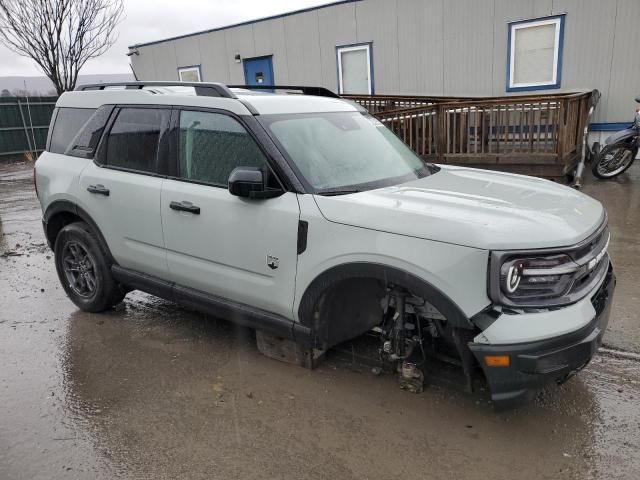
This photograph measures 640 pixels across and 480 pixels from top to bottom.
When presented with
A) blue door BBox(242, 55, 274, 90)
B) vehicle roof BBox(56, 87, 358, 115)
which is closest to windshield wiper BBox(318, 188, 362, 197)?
vehicle roof BBox(56, 87, 358, 115)

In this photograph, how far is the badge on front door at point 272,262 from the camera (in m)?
3.17

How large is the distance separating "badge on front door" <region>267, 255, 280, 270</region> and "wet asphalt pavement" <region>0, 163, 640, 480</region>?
0.84 meters

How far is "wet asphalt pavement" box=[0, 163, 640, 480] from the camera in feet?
8.76

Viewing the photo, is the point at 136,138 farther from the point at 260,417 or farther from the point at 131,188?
the point at 260,417

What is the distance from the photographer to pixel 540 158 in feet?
27.5

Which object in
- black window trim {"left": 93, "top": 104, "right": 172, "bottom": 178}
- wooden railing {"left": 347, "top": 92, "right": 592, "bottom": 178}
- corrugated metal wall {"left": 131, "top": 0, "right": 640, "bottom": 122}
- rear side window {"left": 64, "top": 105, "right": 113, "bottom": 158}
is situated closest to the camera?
black window trim {"left": 93, "top": 104, "right": 172, "bottom": 178}

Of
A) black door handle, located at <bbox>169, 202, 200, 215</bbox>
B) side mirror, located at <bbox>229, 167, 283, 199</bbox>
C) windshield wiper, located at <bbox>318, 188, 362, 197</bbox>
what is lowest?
black door handle, located at <bbox>169, 202, 200, 215</bbox>

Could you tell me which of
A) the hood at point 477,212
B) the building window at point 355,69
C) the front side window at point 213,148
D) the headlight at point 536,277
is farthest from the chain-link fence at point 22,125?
the headlight at point 536,277

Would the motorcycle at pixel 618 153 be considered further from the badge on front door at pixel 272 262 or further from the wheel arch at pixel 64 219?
the wheel arch at pixel 64 219

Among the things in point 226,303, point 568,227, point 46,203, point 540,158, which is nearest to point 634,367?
point 568,227

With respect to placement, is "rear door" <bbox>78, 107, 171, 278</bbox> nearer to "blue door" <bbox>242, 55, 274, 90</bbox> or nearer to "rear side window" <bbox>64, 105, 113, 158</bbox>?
"rear side window" <bbox>64, 105, 113, 158</bbox>

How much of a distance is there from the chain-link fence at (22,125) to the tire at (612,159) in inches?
724

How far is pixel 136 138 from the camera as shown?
4012 millimetres

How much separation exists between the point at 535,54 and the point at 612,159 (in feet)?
9.87
